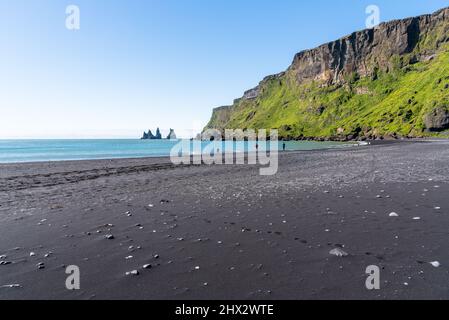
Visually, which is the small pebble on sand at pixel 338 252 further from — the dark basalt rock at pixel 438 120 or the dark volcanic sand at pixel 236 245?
the dark basalt rock at pixel 438 120

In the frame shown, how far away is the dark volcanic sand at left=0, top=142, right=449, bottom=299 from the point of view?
282 inches

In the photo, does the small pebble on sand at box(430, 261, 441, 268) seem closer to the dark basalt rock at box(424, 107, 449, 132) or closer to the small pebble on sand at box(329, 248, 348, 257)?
the small pebble on sand at box(329, 248, 348, 257)

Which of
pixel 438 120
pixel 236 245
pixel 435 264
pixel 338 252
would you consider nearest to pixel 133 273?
pixel 236 245

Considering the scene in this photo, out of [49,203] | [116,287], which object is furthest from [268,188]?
[116,287]

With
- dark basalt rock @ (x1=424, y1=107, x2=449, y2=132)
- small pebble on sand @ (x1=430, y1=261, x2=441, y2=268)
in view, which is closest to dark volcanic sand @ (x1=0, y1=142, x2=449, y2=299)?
small pebble on sand @ (x1=430, y1=261, x2=441, y2=268)

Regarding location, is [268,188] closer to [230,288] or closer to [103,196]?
[103,196]

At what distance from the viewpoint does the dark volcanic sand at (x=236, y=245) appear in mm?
7164

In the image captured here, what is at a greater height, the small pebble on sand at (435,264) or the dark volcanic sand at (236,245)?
the small pebble on sand at (435,264)

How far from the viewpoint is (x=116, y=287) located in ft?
24.2

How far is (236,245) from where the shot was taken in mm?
10172

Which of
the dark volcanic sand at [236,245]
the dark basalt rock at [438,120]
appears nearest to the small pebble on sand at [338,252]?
the dark volcanic sand at [236,245]

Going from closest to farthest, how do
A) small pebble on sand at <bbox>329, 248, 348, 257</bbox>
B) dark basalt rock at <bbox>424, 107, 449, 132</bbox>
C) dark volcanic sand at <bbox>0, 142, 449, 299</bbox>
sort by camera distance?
dark volcanic sand at <bbox>0, 142, 449, 299</bbox> < small pebble on sand at <bbox>329, 248, 348, 257</bbox> < dark basalt rock at <bbox>424, 107, 449, 132</bbox>

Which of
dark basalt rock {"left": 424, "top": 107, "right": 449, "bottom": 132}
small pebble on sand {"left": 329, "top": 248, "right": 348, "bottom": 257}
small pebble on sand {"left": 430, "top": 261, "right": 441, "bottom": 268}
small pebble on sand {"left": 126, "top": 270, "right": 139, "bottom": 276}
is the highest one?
dark basalt rock {"left": 424, "top": 107, "right": 449, "bottom": 132}
